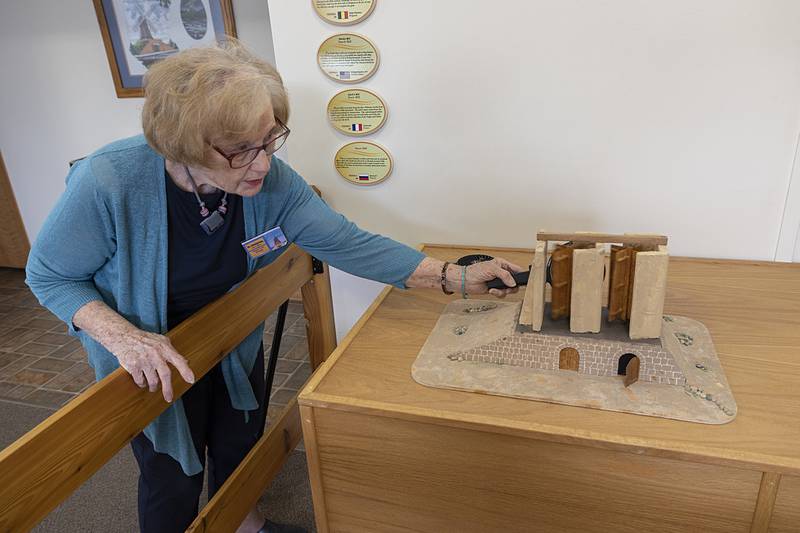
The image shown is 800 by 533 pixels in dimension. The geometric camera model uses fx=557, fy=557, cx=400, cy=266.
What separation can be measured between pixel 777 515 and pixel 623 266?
1.54 ft

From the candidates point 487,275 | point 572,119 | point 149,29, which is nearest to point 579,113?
point 572,119

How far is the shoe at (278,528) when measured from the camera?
1.68m

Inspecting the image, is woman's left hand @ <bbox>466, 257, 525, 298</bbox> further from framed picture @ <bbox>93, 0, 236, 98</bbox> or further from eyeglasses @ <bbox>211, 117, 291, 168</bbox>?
framed picture @ <bbox>93, 0, 236, 98</bbox>

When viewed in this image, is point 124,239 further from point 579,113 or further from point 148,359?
point 579,113

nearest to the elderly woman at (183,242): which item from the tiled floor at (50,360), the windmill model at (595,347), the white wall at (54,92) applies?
the windmill model at (595,347)

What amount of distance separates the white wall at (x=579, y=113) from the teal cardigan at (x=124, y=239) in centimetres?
50

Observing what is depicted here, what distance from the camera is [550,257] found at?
112cm

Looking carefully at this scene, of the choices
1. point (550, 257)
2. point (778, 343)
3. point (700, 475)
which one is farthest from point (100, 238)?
point (778, 343)

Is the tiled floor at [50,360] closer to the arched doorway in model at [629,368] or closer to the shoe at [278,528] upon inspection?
the shoe at [278,528]

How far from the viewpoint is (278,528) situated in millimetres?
1687

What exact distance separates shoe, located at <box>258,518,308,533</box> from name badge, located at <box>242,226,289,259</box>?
0.90 metres

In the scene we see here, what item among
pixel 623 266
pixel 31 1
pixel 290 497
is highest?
pixel 31 1

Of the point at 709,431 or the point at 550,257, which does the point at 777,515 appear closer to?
the point at 709,431

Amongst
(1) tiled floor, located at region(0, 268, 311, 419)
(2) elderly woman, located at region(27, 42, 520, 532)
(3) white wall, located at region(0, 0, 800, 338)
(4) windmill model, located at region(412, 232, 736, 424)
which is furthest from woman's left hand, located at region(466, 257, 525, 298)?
(1) tiled floor, located at region(0, 268, 311, 419)
